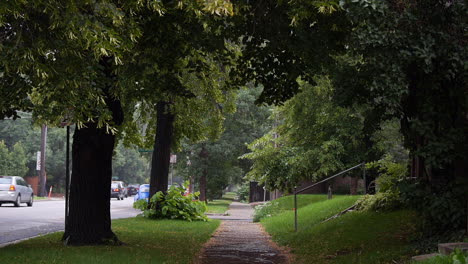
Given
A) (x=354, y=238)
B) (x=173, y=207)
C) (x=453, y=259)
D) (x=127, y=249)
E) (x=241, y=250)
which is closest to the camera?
(x=453, y=259)

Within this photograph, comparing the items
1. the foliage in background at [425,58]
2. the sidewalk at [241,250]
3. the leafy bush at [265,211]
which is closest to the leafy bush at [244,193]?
the leafy bush at [265,211]

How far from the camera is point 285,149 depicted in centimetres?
2230

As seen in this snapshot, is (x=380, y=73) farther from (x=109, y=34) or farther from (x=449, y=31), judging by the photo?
(x=109, y=34)

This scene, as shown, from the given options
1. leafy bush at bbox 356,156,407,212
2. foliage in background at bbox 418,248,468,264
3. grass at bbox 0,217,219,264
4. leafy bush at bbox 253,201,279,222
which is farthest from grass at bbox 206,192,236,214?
foliage in background at bbox 418,248,468,264

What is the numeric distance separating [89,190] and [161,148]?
30.3 feet

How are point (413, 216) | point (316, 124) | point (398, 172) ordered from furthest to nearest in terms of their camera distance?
point (316, 124)
point (398, 172)
point (413, 216)

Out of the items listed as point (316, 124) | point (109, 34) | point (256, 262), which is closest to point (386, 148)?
point (316, 124)

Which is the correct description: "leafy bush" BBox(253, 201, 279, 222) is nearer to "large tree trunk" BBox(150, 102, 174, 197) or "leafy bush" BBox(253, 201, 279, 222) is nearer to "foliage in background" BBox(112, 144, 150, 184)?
"large tree trunk" BBox(150, 102, 174, 197)

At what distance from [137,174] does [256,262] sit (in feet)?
294

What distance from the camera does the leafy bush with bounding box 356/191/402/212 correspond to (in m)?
14.4

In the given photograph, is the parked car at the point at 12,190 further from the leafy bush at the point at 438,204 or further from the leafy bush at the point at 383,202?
the leafy bush at the point at 438,204

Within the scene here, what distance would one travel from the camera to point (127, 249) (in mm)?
11078

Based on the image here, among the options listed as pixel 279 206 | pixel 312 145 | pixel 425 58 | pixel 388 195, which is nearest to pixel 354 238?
pixel 388 195

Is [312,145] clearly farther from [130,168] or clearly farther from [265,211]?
[130,168]
